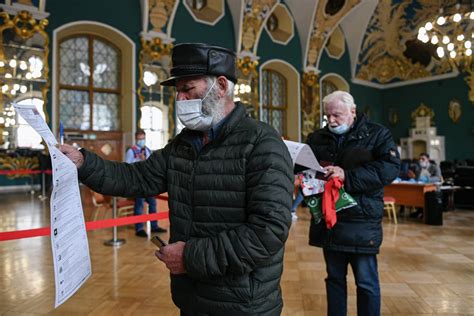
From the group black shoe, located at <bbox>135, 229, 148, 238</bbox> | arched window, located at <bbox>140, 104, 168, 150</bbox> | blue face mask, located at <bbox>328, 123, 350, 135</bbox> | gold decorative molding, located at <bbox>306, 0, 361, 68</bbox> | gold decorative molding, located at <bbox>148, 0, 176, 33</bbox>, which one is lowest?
black shoe, located at <bbox>135, 229, 148, 238</bbox>

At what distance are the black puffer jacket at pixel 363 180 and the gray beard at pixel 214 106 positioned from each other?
3.55ft

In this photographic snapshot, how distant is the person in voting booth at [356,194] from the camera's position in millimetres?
2203

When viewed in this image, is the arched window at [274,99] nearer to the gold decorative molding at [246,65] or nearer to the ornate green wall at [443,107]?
the gold decorative molding at [246,65]

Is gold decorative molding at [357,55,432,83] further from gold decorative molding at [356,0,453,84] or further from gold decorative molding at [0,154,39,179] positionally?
gold decorative molding at [0,154,39,179]

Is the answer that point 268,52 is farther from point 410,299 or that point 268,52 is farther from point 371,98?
point 410,299

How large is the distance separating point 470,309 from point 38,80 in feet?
34.1

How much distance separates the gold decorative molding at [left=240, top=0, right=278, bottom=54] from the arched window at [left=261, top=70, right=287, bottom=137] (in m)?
1.90

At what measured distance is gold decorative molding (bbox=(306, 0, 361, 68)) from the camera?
50.1 feet

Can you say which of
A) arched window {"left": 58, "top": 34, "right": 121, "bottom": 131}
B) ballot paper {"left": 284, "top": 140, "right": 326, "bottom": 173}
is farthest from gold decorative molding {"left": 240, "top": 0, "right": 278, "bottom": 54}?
ballot paper {"left": 284, "top": 140, "right": 326, "bottom": 173}

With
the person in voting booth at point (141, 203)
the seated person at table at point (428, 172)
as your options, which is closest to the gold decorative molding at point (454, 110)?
the seated person at table at point (428, 172)

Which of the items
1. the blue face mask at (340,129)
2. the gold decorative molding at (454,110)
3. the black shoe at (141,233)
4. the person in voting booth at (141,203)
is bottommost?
the black shoe at (141,233)

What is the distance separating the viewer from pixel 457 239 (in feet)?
20.0

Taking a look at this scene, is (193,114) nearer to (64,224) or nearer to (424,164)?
(64,224)

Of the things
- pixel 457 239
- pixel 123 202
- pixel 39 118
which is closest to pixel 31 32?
pixel 123 202
